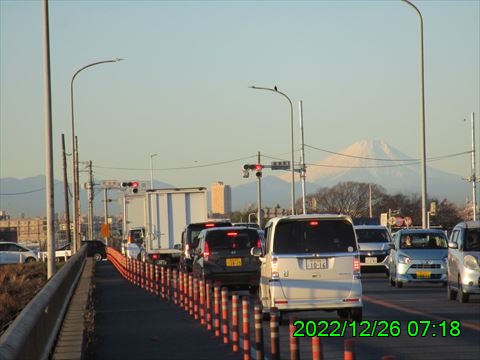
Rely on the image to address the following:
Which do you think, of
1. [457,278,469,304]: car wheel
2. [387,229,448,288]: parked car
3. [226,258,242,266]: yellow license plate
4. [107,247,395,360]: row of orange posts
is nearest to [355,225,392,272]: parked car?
[387,229,448,288]: parked car

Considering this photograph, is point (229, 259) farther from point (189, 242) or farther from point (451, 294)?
point (189, 242)

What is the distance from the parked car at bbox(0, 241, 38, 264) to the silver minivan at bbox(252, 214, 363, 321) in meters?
46.5

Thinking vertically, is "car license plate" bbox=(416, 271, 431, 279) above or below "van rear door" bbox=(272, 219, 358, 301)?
below

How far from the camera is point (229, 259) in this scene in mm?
28469

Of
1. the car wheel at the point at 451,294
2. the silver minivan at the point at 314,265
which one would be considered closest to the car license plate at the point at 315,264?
the silver minivan at the point at 314,265

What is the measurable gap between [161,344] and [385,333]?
12.0 ft

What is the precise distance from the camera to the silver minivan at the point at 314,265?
19.1 meters

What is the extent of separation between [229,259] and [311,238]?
934 cm

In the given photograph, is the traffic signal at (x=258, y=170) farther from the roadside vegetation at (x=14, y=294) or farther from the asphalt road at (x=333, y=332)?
the asphalt road at (x=333, y=332)

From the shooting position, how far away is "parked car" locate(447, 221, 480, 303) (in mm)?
23828

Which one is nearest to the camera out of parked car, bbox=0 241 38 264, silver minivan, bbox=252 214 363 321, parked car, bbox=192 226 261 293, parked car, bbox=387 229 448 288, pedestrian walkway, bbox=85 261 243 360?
pedestrian walkway, bbox=85 261 243 360

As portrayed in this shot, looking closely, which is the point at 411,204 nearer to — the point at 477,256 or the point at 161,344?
the point at 477,256

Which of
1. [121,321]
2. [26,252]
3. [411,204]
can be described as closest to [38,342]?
[121,321]

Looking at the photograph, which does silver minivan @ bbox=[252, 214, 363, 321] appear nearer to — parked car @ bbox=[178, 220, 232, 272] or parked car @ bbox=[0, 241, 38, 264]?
parked car @ bbox=[178, 220, 232, 272]
